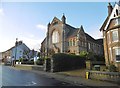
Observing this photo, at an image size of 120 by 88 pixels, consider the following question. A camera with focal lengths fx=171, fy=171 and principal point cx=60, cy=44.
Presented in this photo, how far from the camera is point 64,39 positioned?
54.0 metres

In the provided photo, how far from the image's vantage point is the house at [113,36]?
92.0 feet

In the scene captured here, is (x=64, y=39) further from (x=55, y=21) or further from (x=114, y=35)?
(x=114, y=35)

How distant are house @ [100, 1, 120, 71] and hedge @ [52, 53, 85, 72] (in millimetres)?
7278

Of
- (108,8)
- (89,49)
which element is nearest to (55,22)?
(89,49)

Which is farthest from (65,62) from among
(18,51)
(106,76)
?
(18,51)

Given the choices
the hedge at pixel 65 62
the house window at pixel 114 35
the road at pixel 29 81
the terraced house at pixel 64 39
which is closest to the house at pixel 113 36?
the house window at pixel 114 35

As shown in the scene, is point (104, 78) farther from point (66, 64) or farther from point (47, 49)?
point (47, 49)

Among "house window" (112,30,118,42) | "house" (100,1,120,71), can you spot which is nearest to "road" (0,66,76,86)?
"house" (100,1,120,71)

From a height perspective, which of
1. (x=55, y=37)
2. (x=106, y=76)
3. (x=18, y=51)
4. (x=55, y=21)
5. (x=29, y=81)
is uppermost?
(x=55, y=21)

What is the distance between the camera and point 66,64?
32.9m

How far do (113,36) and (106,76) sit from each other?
1162cm

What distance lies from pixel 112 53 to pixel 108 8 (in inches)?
380

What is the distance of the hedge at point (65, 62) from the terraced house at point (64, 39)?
13.3 metres

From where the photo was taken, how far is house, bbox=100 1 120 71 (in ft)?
92.0
